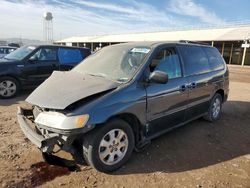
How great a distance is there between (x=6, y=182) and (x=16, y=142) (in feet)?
4.25

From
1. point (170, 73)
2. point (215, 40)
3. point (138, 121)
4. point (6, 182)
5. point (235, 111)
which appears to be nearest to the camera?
point (6, 182)

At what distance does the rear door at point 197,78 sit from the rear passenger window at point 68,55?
5.13 m

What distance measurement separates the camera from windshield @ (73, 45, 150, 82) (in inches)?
151

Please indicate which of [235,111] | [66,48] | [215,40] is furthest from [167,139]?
[215,40]

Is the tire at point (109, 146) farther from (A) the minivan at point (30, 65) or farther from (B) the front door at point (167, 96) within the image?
(A) the minivan at point (30, 65)

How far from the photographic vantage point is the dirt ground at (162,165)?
330 cm

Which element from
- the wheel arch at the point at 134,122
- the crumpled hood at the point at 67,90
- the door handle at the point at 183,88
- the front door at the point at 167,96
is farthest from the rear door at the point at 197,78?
the crumpled hood at the point at 67,90

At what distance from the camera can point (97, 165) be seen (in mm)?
3342

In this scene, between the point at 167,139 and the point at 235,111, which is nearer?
the point at 167,139

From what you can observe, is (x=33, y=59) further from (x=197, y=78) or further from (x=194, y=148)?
(x=194, y=148)

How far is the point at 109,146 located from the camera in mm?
3428

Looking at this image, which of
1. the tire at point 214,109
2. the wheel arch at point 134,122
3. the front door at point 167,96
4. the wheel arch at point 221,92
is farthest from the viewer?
the wheel arch at point 221,92

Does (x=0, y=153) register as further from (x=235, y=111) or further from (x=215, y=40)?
(x=215, y=40)

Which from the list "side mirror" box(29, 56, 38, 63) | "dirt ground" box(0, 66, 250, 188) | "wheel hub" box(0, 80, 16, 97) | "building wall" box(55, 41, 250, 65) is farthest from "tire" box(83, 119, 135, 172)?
"building wall" box(55, 41, 250, 65)
